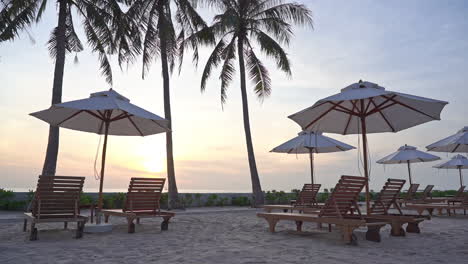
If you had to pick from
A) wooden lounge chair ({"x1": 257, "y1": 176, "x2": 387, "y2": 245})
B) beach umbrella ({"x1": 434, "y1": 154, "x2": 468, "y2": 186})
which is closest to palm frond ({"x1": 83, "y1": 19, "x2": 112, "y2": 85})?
wooden lounge chair ({"x1": 257, "y1": 176, "x2": 387, "y2": 245})

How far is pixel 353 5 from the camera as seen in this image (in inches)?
507

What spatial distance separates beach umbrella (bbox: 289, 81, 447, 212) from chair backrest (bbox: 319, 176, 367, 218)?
2.54 ft

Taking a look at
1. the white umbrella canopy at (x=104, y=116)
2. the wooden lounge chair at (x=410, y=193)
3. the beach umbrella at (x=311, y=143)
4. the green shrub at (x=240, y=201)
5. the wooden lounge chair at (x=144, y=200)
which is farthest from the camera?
the green shrub at (x=240, y=201)

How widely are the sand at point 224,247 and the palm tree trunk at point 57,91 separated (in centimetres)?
459

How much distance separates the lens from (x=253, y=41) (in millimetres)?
17344

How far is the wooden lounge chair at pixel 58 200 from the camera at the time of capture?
6191mm

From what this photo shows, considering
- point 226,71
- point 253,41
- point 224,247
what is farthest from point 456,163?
point 224,247

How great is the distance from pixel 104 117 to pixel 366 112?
558 centimetres

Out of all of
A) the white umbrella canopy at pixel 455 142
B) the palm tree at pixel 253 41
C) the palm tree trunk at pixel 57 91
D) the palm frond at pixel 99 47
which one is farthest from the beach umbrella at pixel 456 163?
the palm tree trunk at pixel 57 91

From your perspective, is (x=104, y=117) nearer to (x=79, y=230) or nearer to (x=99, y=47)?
(x=79, y=230)

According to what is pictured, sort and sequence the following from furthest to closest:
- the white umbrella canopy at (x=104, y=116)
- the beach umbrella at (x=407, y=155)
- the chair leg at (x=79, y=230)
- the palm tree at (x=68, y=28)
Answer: the beach umbrella at (x=407, y=155) < the palm tree at (x=68, y=28) < the white umbrella canopy at (x=104, y=116) < the chair leg at (x=79, y=230)

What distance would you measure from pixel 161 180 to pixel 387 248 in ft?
14.8

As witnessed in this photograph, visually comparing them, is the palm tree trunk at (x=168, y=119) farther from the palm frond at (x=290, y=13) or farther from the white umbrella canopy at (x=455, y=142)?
the white umbrella canopy at (x=455, y=142)

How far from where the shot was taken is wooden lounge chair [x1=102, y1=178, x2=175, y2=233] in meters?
7.43
